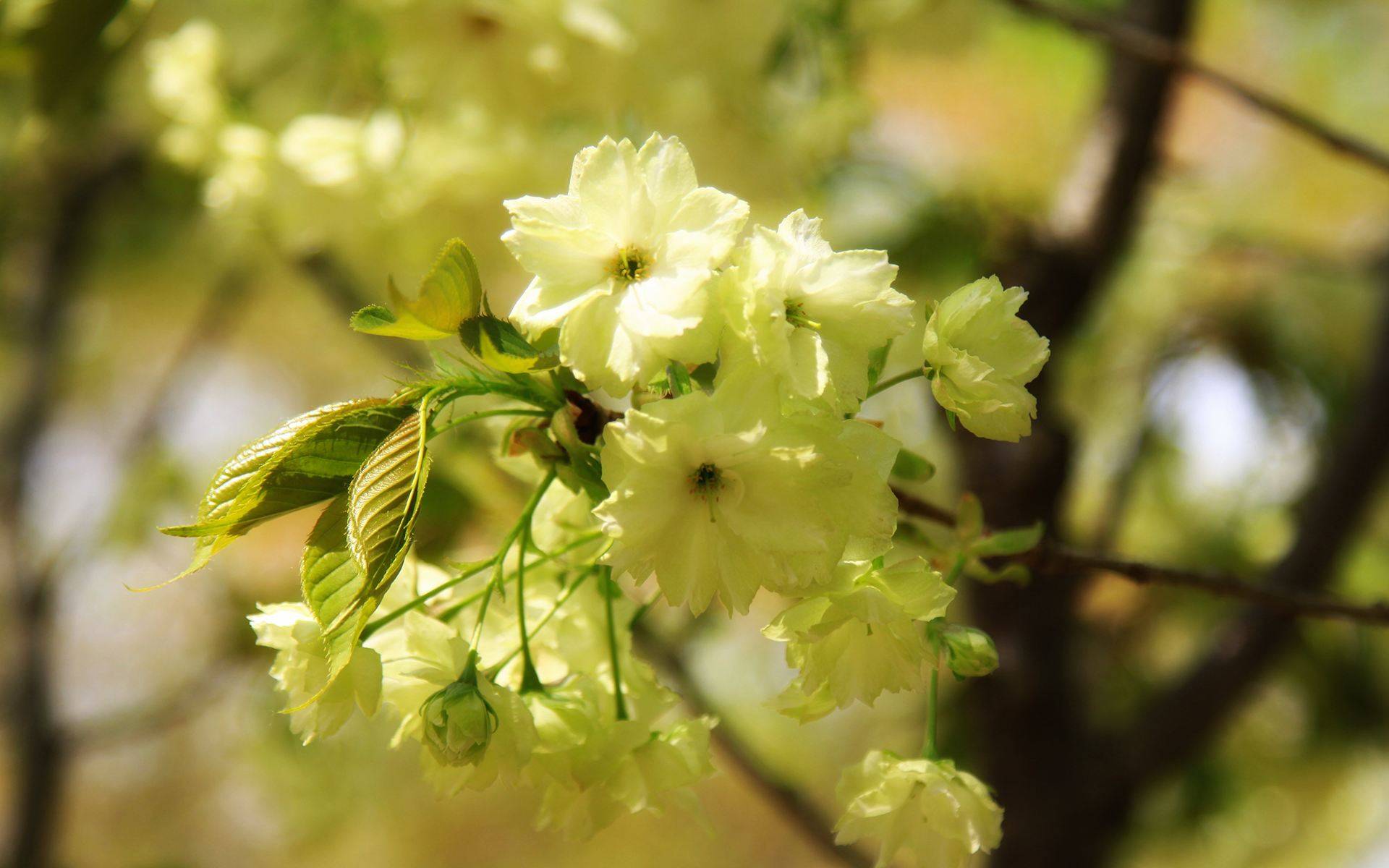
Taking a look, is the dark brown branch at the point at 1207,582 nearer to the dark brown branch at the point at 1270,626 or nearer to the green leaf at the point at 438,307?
the green leaf at the point at 438,307

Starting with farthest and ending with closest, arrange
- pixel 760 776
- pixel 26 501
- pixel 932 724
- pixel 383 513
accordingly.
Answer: pixel 26 501
pixel 760 776
pixel 932 724
pixel 383 513

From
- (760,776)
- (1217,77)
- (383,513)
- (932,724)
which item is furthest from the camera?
(760,776)

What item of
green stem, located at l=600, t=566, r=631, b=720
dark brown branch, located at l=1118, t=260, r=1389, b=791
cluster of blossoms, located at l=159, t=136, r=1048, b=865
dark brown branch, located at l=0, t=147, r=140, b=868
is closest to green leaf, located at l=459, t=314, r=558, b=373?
cluster of blossoms, located at l=159, t=136, r=1048, b=865

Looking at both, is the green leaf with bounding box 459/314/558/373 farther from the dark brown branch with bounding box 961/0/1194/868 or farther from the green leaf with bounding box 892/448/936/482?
the dark brown branch with bounding box 961/0/1194/868

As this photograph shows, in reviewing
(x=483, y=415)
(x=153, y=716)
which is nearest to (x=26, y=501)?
(x=153, y=716)

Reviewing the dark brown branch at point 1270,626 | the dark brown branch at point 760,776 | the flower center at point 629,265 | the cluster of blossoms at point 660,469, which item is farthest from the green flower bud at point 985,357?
the dark brown branch at point 1270,626

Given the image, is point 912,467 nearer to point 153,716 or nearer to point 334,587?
point 334,587

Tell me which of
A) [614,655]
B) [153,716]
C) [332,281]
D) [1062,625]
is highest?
[614,655]
